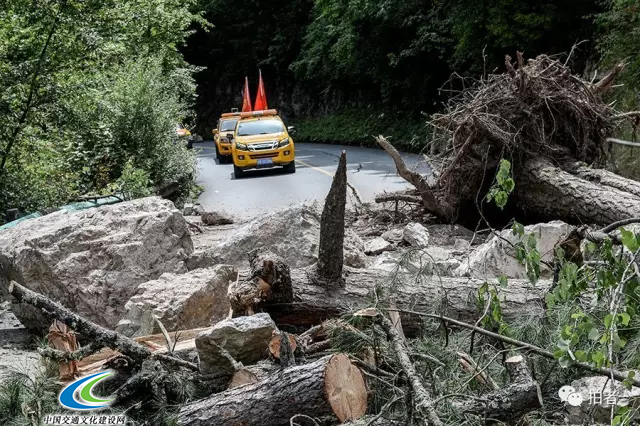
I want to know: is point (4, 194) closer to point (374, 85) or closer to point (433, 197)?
point (433, 197)

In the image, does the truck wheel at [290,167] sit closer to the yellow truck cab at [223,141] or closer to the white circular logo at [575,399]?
the yellow truck cab at [223,141]

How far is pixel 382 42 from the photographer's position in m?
35.1

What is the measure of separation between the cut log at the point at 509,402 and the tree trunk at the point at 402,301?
1.58 m

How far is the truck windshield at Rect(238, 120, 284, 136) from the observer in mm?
25422

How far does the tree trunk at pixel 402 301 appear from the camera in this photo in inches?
228

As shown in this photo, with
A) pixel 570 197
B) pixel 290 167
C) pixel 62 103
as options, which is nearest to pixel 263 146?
pixel 290 167

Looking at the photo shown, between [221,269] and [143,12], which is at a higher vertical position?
[143,12]

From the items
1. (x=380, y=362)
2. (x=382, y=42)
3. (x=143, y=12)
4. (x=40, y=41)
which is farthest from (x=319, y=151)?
(x=380, y=362)

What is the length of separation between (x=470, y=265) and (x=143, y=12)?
1184 cm

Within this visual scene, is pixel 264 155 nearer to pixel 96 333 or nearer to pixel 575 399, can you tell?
pixel 96 333

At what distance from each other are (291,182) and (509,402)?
1775cm

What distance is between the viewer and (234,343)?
199 inches

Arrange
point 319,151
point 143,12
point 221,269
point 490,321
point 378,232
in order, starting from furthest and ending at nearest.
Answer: point 319,151
point 143,12
point 378,232
point 221,269
point 490,321

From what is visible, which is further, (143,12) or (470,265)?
(143,12)
